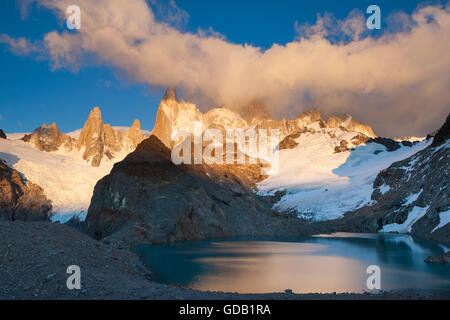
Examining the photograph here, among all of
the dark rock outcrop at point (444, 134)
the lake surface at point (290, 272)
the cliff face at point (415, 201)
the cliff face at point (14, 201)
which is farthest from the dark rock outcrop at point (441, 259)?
the cliff face at point (14, 201)

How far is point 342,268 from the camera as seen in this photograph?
A: 46312mm

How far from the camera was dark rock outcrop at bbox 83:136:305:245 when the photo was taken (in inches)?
3354

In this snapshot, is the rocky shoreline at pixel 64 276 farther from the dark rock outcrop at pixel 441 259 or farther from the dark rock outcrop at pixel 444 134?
the dark rock outcrop at pixel 444 134

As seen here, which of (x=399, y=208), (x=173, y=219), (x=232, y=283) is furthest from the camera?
(x=399, y=208)

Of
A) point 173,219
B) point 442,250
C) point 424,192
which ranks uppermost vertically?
point 424,192

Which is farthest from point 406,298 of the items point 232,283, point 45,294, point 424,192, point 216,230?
point 424,192

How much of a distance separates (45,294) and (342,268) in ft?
115

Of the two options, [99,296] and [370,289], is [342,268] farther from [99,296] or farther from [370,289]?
[99,296]

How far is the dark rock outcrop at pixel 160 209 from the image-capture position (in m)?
85.2

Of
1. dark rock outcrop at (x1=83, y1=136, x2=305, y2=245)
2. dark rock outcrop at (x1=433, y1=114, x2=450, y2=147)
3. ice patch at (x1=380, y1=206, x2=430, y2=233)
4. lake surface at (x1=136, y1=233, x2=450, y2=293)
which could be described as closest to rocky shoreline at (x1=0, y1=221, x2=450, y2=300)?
lake surface at (x1=136, y1=233, x2=450, y2=293)

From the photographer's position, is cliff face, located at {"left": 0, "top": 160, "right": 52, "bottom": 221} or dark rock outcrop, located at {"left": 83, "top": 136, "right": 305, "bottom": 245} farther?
cliff face, located at {"left": 0, "top": 160, "right": 52, "bottom": 221}

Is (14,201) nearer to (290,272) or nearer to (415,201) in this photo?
(415,201)

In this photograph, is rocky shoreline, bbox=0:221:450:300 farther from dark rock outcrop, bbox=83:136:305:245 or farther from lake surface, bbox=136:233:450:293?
dark rock outcrop, bbox=83:136:305:245

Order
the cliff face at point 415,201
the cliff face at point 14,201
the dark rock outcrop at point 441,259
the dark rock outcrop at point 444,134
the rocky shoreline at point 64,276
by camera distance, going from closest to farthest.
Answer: the rocky shoreline at point 64,276, the dark rock outcrop at point 441,259, the cliff face at point 415,201, the dark rock outcrop at point 444,134, the cliff face at point 14,201
